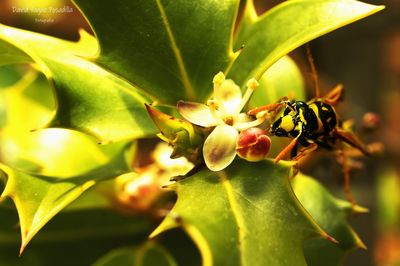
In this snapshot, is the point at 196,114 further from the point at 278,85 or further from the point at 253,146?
the point at 278,85

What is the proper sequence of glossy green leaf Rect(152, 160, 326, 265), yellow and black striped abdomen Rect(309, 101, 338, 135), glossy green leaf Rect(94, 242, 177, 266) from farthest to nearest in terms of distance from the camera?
glossy green leaf Rect(94, 242, 177, 266), yellow and black striped abdomen Rect(309, 101, 338, 135), glossy green leaf Rect(152, 160, 326, 265)

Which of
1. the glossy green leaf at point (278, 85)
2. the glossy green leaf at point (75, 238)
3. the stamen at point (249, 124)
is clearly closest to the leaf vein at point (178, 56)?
the stamen at point (249, 124)

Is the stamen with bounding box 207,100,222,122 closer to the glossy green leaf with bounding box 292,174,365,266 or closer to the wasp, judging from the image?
the wasp

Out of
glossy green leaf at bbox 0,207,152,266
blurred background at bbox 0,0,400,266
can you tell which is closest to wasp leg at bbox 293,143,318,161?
glossy green leaf at bbox 0,207,152,266

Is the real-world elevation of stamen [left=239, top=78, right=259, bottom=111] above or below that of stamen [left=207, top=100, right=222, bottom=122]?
above

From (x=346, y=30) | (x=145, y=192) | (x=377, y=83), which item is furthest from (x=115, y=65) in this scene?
(x=377, y=83)

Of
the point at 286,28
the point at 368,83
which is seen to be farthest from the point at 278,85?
the point at 368,83

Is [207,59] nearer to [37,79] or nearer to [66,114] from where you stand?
[66,114]
